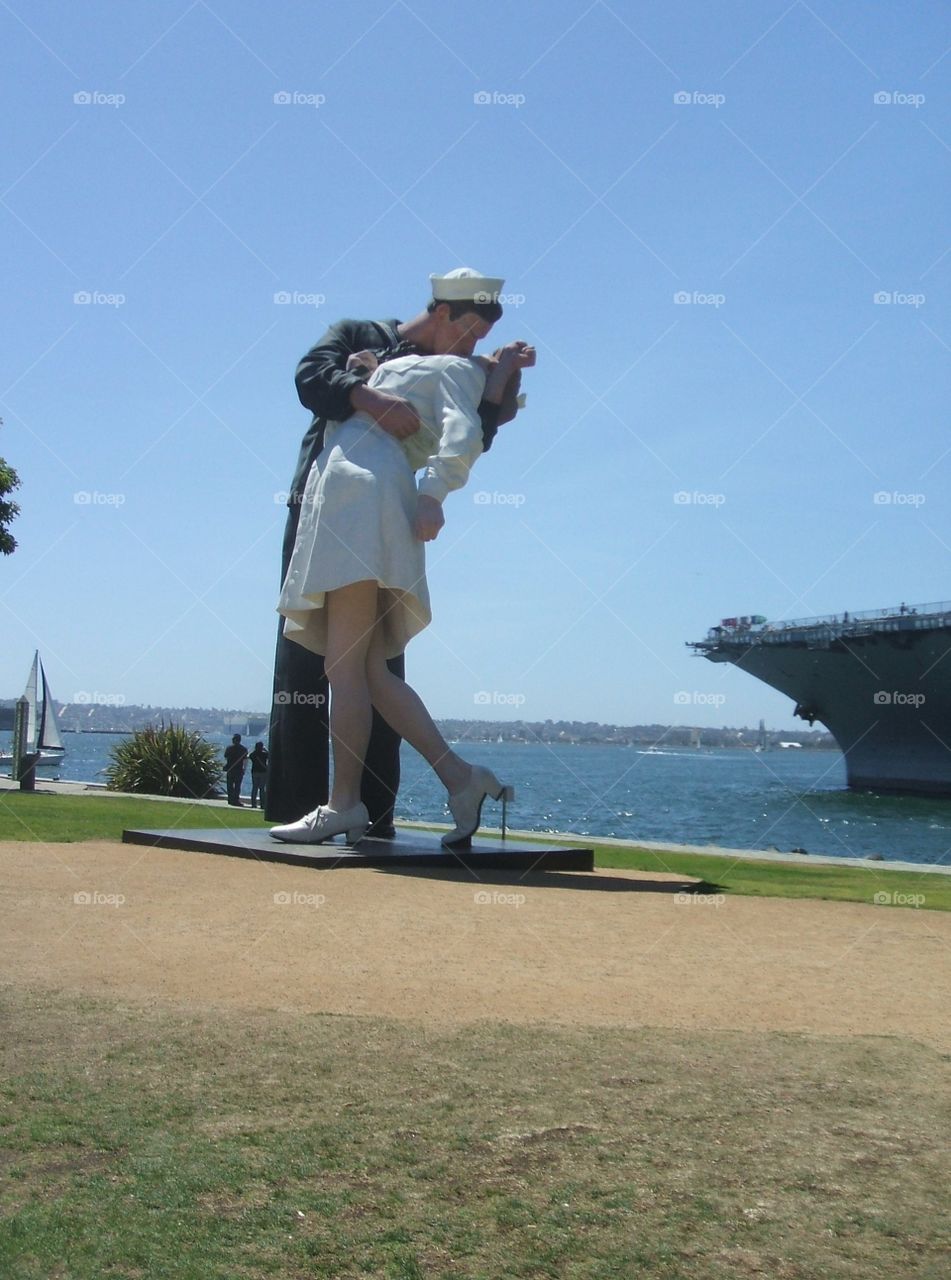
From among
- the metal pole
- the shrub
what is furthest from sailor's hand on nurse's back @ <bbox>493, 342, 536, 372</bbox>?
the shrub

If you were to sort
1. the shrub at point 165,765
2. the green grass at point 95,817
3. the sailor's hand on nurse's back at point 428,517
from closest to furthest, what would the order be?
the sailor's hand on nurse's back at point 428,517 < the green grass at point 95,817 < the shrub at point 165,765

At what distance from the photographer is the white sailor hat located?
9.25m

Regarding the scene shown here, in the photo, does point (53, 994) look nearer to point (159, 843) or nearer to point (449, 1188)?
point (449, 1188)

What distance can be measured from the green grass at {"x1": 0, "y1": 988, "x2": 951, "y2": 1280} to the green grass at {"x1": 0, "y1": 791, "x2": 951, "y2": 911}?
4.65 m

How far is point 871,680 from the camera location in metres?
57.5

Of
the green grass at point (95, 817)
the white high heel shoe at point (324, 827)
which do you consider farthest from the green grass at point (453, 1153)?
the green grass at point (95, 817)

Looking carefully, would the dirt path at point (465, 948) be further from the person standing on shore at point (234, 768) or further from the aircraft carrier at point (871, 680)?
the aircraft carrier at point (871, 680)

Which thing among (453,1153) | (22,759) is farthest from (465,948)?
(22,759)

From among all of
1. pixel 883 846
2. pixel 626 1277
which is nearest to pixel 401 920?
pixel 626 1277

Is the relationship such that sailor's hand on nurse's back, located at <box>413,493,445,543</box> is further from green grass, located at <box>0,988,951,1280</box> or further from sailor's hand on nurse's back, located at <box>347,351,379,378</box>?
green grass, located at <box>0,988,951,1280</box>

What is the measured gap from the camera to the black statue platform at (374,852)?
337 inches

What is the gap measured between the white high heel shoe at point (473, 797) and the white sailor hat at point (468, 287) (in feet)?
10.4

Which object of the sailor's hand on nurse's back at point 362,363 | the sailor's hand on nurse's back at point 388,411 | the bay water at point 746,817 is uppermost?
the sailor's hand on nurse's back at point 362,363

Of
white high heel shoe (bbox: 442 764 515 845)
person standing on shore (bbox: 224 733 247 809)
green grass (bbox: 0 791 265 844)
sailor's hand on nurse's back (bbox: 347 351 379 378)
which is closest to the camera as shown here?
white high heel shoe (bbox: 442 764 515 845)
